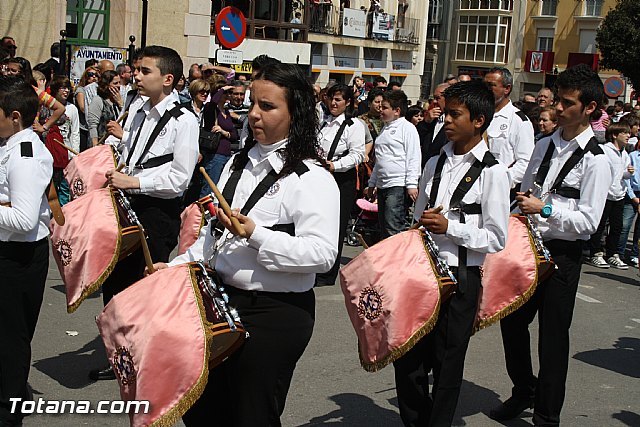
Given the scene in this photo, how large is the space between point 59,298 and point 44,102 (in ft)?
10.3

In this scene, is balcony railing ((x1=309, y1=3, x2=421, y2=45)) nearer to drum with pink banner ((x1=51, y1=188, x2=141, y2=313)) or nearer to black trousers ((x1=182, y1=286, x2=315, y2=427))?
drum with pink banner ((x1=51, y1=188, x2=141, y2=313))

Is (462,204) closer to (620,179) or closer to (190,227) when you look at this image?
(190,227)

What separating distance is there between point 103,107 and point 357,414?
7.57 m

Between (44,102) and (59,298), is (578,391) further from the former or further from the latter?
(44,102)

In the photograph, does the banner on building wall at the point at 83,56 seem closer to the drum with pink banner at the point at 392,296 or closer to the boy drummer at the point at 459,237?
the boy drummer at the point at 459,237

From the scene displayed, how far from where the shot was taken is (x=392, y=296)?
14.5 ft

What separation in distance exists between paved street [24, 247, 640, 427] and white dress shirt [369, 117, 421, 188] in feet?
5.50

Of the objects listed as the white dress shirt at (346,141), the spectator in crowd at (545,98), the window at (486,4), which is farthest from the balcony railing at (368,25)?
the white dress shirt at (346,141)

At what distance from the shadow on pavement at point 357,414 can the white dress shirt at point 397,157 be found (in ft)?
13.4

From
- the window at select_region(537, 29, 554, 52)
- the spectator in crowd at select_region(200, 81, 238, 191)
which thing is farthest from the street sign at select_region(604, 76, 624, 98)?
the window at select_region(537, 29, 554, 52)

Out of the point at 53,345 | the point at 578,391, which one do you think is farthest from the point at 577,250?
the point at 53,345

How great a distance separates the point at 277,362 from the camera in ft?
12.5

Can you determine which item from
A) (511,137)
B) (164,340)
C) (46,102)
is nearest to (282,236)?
(164,340)

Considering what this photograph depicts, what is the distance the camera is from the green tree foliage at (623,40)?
43.3m
